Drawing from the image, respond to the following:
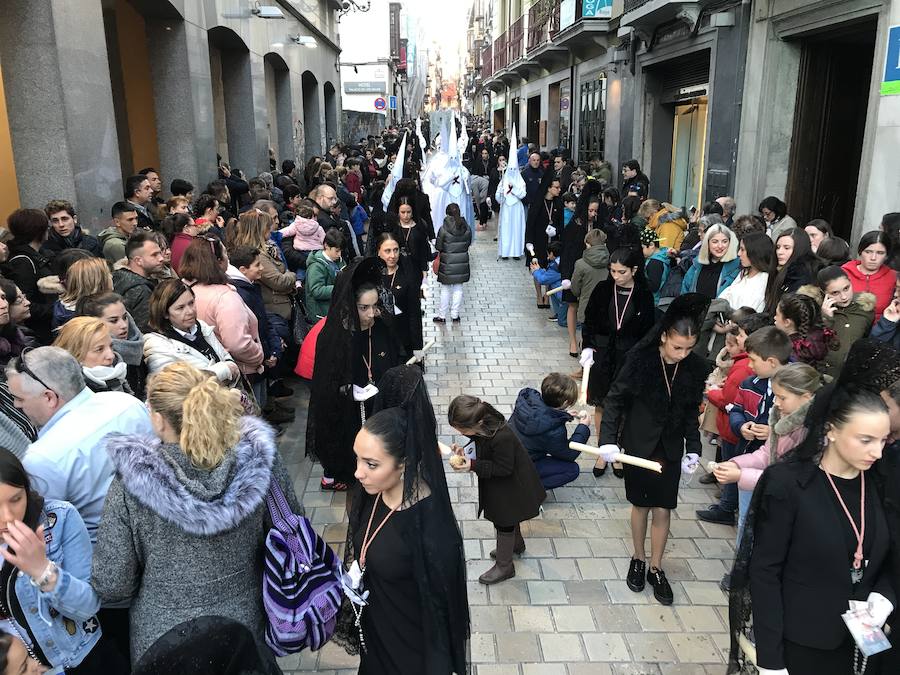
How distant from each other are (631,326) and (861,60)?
7510 millimetres

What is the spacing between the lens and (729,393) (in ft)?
14.7

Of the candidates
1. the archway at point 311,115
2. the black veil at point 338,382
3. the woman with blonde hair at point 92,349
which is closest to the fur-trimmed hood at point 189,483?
the woman with blonde hair at point 92,349

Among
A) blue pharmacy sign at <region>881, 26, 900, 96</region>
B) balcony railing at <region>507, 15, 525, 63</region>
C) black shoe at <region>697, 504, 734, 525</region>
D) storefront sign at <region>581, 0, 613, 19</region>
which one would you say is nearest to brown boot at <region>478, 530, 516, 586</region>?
black shoe at <region>697, 504, 734, 525</region>

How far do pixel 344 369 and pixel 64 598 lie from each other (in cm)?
234

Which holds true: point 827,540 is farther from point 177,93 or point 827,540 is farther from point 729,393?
point 177,93

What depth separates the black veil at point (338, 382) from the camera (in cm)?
448

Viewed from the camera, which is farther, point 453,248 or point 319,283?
point 453,248

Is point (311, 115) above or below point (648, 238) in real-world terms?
above

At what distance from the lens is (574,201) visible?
1084cm

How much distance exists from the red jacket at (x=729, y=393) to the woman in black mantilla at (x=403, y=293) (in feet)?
8.79

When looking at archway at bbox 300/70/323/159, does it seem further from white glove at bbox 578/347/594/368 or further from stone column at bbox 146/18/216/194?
white glove at bbox 578/347/594/368

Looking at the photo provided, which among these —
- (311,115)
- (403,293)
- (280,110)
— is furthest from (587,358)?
(311,115)

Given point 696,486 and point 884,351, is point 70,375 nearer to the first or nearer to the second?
point 884,351

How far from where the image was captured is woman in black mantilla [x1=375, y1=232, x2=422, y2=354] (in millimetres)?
6398
